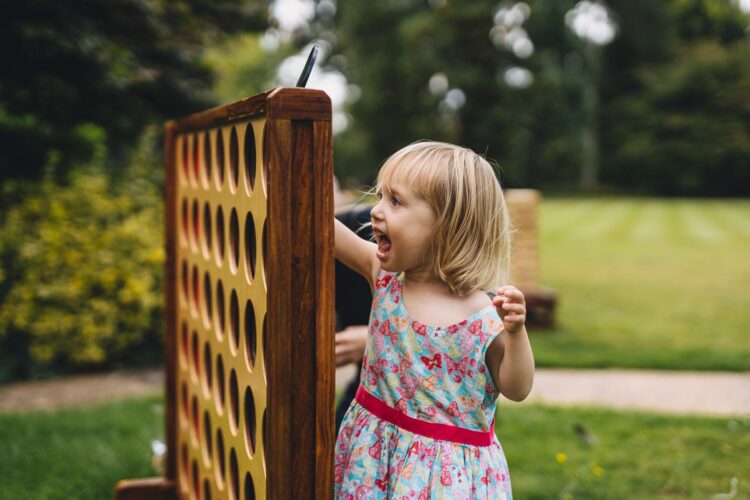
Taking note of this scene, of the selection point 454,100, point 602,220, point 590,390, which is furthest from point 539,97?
point 590,390

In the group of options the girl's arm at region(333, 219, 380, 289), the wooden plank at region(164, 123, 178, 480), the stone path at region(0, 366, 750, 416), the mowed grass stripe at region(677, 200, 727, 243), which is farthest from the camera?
the mowed grass stripe at region(677, 200, 727, 243)

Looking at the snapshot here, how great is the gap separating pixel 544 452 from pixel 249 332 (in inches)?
97.9

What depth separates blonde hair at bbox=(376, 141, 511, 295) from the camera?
1808 millimetres

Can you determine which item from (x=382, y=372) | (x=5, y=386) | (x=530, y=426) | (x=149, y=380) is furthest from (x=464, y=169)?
(x=5, y=386)

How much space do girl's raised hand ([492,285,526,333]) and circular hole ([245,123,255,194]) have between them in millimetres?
613

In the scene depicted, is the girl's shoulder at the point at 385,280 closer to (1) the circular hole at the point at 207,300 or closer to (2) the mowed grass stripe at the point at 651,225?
(1) the circular hole at the point at 207,300

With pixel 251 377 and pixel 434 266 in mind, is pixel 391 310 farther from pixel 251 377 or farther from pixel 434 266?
pixel 251 377

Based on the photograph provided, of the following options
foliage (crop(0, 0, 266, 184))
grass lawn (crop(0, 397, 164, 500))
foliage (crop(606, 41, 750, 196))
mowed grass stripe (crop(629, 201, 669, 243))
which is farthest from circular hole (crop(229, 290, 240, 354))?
foliage (crop(606, 41, 750, 196))

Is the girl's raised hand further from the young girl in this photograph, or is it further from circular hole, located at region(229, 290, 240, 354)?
circular hole, located at region(229, 290, 240, 354)

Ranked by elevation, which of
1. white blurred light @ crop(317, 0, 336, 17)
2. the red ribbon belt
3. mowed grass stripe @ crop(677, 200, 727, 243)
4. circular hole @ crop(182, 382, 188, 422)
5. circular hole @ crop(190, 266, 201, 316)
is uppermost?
white blurred light @ crop(317, 0, 336, 17)

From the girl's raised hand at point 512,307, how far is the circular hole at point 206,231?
3.19ft

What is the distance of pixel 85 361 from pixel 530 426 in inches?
128

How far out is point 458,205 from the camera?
181 cm

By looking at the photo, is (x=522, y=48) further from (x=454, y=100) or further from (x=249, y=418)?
(x=249, y=418)
